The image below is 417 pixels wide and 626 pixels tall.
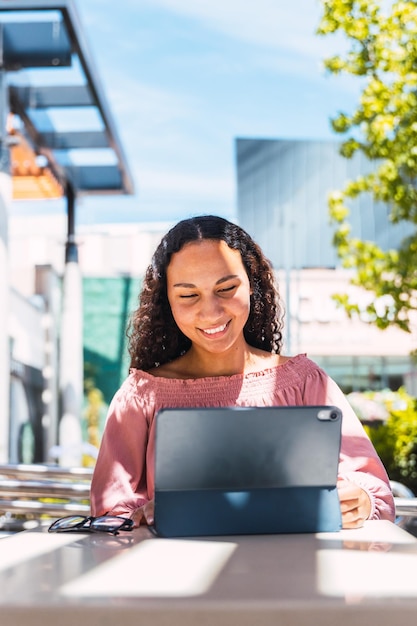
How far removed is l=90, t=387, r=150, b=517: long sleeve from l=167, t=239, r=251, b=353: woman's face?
0.20 m

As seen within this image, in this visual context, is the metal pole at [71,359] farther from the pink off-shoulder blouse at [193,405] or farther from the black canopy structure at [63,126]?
the pink off-shoulder blouse at [193,405]

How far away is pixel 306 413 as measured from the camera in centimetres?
127

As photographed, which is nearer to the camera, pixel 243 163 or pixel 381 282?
pixel 381 282

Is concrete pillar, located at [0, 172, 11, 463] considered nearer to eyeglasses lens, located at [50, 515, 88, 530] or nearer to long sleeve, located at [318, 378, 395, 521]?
long sleeve, located at [318, 378, 395, 521]

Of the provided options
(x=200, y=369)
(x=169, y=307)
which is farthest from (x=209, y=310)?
(x=169, y=307)

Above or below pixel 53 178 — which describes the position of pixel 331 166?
above

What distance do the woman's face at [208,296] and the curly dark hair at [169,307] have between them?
53 mm

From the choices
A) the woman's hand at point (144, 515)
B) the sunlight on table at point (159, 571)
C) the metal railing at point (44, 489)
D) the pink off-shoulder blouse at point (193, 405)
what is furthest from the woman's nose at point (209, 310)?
the metal railing at point (44, 489)

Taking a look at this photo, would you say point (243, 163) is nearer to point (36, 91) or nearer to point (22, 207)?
point (22, 207)

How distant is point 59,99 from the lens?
292 inches

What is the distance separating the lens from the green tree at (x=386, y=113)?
6.02 meters

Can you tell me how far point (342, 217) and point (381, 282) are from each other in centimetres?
69

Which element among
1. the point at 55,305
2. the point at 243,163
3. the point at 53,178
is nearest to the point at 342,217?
the point at 53,178

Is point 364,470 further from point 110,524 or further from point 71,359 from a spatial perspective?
point 71,359
